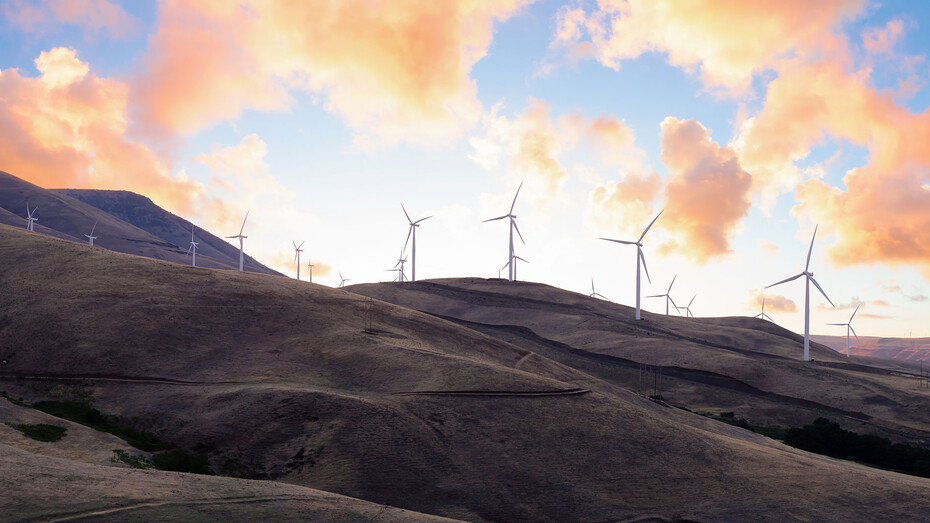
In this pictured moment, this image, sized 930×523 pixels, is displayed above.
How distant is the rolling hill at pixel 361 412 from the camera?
49.5 metres

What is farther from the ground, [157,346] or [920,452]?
[157,346]

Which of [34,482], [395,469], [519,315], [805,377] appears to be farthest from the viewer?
[519,315]

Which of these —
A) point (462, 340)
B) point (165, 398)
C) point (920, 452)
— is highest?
point (462, 340)

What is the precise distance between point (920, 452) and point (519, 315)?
103675 millimetres

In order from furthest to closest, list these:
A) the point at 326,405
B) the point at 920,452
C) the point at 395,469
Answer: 1. the point at 920,452
2. the point at 326,405
3. the point at 395,469

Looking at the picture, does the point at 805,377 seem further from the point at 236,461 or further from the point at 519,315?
the point at 236,461

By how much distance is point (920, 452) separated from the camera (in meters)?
80.1

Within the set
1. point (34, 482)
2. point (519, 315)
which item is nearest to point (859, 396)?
point (519, 315)

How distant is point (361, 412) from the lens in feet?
185

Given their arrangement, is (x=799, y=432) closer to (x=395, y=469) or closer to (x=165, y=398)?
(x=395, y=469)

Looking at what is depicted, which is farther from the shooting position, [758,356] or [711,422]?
[758,356]

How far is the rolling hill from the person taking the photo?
49.5 meters

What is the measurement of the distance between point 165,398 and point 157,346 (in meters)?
12.7

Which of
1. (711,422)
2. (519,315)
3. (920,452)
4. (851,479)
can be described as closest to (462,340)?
(711,422)
